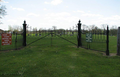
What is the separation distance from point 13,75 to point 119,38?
7.20 meters

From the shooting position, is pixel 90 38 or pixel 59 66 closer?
pixel 59 66

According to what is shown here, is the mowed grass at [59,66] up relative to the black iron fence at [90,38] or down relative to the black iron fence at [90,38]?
down

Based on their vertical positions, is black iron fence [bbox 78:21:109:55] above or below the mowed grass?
above

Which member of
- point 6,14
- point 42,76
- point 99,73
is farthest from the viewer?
point 6,14

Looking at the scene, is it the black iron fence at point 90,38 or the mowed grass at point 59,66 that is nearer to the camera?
the mowed grass at point 59,66

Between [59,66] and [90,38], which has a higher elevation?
[90,38]

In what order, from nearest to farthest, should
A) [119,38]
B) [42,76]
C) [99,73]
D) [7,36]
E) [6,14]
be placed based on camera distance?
[42,76], [99,73], [119,38], [7,36], [6,14]

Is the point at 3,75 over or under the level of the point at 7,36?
under

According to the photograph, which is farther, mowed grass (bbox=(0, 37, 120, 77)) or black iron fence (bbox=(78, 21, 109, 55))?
black iron fence (bbox=(78, 21, 109, 55))

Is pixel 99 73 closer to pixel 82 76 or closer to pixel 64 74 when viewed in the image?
pixel 82 76

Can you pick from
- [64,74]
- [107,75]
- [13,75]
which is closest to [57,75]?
[64,74]

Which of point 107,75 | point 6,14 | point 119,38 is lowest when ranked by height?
point 107,75

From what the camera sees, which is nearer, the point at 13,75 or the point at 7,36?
the point at 13,75

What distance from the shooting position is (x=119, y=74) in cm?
412
